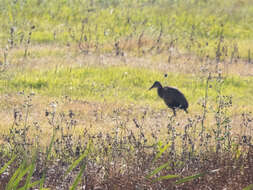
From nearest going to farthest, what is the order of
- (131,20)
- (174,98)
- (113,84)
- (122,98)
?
(174,98) < (122,98) < (113,84) < (131,20)

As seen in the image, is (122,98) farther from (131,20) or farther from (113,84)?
(131,20)

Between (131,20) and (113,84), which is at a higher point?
(131,20)

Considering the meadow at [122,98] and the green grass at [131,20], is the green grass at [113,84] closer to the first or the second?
the meadow at [122,98]

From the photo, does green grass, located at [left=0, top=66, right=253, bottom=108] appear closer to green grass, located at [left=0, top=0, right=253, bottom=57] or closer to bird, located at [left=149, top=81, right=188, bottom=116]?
bird, located at [left=149, top=81, right=188, bottom=116]

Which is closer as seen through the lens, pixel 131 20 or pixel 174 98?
pixel 174 98

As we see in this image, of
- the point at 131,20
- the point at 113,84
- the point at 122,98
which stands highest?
the point at 131,20

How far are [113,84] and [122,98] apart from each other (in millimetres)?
1409

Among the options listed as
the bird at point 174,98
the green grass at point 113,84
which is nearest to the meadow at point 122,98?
the green grass at point 113,84

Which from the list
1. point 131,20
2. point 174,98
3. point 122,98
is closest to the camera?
point 174,98

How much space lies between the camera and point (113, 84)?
15383 millimetres

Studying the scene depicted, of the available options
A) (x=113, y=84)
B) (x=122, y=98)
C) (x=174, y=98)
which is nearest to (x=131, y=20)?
(x=113, y=84)

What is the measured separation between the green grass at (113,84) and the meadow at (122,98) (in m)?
0.03

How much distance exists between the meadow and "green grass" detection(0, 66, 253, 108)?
29 millimetres

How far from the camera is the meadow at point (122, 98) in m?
5.99
